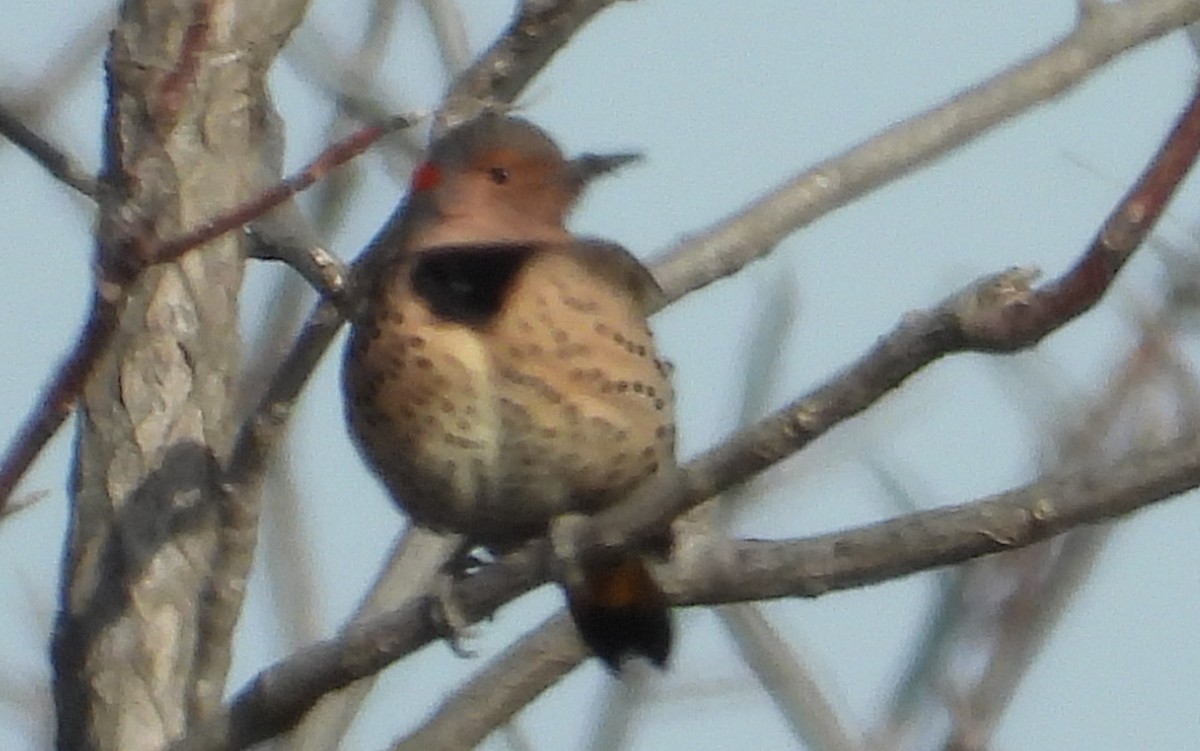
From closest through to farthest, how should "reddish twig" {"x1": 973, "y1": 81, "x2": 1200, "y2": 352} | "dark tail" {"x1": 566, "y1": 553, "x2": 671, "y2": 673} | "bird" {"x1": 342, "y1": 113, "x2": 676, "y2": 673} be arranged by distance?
1. "reddish twig" {"x1": 973, "y1": 81, "x2": 1200, "y2": 352}
2. "dark tail" {"x1": 566, "y1": 553, "x2": 671, "y2": 673}
3. "bird" {"x1": 342, "y1": 113, "x2": 676, "y2": 673}

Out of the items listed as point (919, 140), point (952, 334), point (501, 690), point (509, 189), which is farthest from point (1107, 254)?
point (509, 189)

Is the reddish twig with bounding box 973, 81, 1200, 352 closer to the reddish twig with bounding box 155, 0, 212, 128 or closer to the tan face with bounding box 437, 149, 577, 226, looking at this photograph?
the reddish twig with bounding box 155, 0, 212, 128

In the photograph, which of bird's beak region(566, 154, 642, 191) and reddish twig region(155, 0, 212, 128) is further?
bird's beak region(566, 154, 642, 191)

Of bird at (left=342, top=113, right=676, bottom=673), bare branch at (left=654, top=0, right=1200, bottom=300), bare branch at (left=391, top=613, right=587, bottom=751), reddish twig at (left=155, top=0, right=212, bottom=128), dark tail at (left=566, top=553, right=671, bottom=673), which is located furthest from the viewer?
bare branch at (left=654, top=0, right=1200, bottom=300)

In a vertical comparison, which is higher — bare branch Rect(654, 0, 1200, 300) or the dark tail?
bare branch Rect(654, 0, 1200, 300)

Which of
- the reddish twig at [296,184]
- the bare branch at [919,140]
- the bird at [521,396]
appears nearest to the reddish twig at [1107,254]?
the reddish twig at [296,184]

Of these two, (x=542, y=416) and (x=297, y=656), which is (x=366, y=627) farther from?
(x=542, y=416)

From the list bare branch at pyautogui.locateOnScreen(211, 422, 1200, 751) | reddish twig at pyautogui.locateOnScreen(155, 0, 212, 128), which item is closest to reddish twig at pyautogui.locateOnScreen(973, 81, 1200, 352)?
bare branch at pyautogui.locateOnScreen(211, 422, 1200, 751)

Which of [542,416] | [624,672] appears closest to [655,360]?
[542,416]
